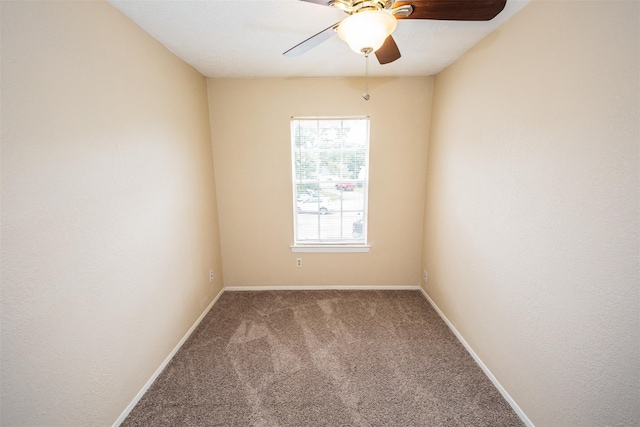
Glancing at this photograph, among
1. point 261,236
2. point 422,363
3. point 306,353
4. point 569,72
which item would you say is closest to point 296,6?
point 569,72

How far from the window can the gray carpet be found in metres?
0.83

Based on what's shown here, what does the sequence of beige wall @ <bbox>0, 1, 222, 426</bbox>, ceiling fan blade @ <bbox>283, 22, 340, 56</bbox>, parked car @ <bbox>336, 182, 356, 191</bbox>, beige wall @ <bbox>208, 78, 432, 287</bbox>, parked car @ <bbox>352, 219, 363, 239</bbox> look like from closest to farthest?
1. beige wall @ <bbox>0, 1, 222, 426</bbox>
2. ceiling fan blade @ <bbox>283, 22, 340, 56</bbox>
3. beige wall @ <bbox>208, 78, 432, 287</bbox>
4. parked car @ <bbox>336, 182, 356, 191</bbox>
5. parked car @ <bbox>352, 219, 363, 239</bbox>

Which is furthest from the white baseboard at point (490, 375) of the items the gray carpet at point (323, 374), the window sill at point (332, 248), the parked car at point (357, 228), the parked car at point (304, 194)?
the parked car at point (304, 194)

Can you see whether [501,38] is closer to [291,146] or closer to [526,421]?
[291,146]

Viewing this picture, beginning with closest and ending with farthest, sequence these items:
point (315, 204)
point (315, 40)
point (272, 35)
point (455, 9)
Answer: point (455, 9), point (315, 40), point (272, 35), point (315, 204)

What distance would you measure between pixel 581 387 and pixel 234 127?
3.15m

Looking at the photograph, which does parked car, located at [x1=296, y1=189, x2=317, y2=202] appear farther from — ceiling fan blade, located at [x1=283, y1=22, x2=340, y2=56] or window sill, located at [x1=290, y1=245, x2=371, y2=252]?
ceiling fan blade, located at [x1=283, y1=22, x2=340, y2=56]

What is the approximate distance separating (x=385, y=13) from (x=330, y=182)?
1873 millimetres

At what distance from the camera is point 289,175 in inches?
109

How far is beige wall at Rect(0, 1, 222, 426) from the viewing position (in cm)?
98

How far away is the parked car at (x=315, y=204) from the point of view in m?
2.88

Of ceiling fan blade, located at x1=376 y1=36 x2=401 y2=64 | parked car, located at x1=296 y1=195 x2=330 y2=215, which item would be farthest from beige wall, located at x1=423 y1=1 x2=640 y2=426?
parked car, located at x1=296 y1=195 x2=330 y2=215

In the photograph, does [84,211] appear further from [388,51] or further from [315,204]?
[315,204]

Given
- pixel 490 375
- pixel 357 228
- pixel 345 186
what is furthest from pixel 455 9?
pixel 490 375
